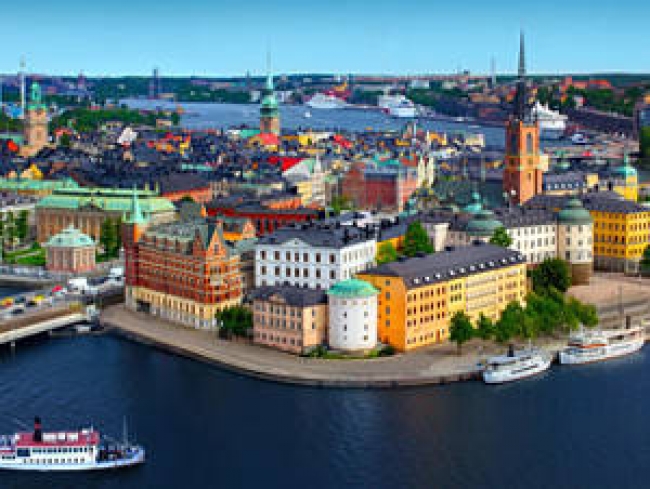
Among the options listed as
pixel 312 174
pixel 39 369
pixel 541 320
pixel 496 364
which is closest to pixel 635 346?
pixel 541 320

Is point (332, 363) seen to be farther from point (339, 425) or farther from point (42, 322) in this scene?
point (42, 322)

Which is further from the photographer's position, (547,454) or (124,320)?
(124,320)

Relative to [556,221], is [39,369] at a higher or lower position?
lower

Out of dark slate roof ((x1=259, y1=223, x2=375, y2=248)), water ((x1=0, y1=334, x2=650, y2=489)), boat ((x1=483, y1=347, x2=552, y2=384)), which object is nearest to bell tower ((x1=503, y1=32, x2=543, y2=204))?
dark slate roof ((x1=259, y1=223, x2=375, y2=248))

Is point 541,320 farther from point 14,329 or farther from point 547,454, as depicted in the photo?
point 14,329

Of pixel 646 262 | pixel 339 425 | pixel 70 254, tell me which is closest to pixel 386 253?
pixel 646 262

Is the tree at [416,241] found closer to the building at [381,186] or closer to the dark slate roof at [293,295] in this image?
the dark slate roof at [293,295]

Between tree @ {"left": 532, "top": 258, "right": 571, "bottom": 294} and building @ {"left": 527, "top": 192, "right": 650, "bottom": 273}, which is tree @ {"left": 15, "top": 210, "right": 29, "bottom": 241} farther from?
tree @ {"left": 532, "top": 258, "right": 571, "bottom": 294}

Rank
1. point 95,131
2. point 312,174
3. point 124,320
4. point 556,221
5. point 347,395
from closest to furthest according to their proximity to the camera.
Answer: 1. point 347,395
2. point 124,320
3. point 556,221
4. point 312,174
5. point 95,131
